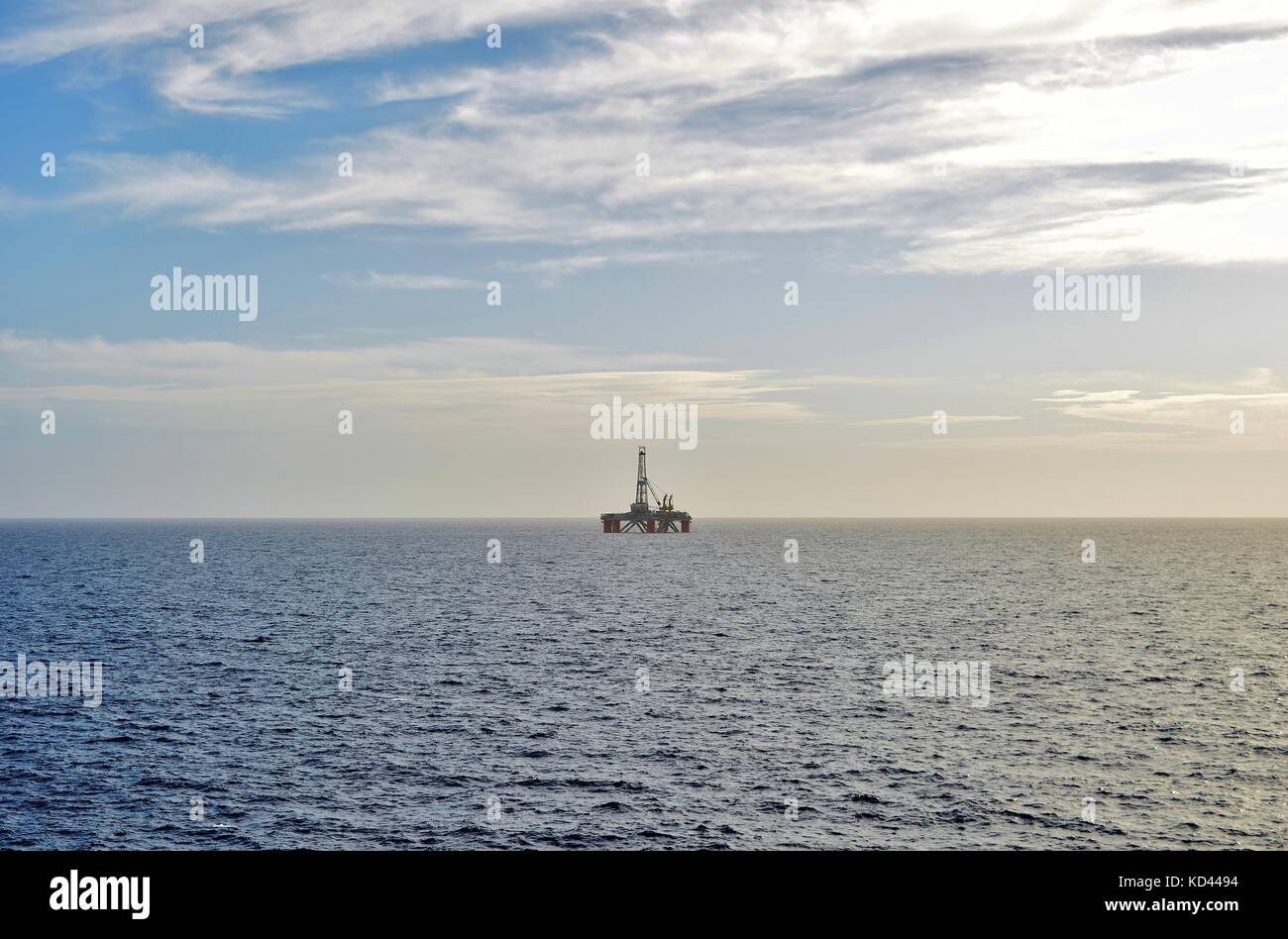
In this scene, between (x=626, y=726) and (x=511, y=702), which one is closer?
(x=626, y=726)

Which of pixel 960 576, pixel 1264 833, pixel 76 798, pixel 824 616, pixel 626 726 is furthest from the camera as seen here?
pixel 960 576
